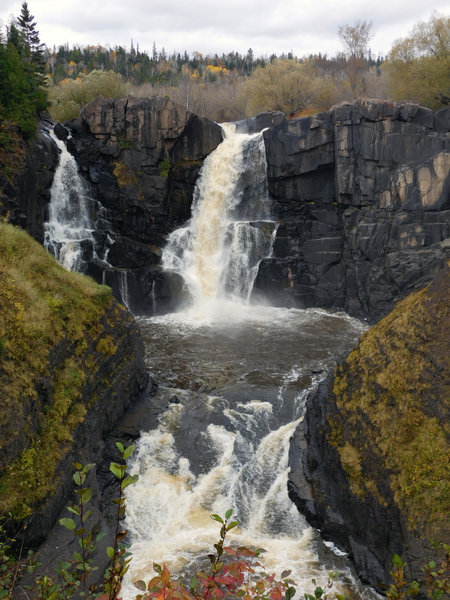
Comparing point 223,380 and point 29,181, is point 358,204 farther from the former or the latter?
point 29,181

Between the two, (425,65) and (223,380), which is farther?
(425,65)

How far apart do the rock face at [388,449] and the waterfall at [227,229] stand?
68.5ft

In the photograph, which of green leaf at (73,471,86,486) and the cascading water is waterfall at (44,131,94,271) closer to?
the cascading water

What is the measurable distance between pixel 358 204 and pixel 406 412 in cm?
2472

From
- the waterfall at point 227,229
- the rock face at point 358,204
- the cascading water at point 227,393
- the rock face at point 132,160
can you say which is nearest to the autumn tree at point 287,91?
the cascading water at point 227,393

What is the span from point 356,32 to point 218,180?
4081cm

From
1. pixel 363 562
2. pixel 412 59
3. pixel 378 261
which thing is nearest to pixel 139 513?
pixel 363 562

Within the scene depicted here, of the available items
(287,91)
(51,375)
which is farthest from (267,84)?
(51,375)

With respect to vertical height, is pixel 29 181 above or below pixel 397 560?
above

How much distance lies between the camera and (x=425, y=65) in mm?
38906

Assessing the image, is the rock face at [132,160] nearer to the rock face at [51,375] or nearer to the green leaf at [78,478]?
the rock face at [51,375]

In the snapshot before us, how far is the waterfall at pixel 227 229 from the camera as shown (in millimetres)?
34500

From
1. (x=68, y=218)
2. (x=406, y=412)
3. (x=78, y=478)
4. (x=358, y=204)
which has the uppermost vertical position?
(x=358, y=204)

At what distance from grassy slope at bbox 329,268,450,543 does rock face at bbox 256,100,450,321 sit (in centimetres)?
1721
